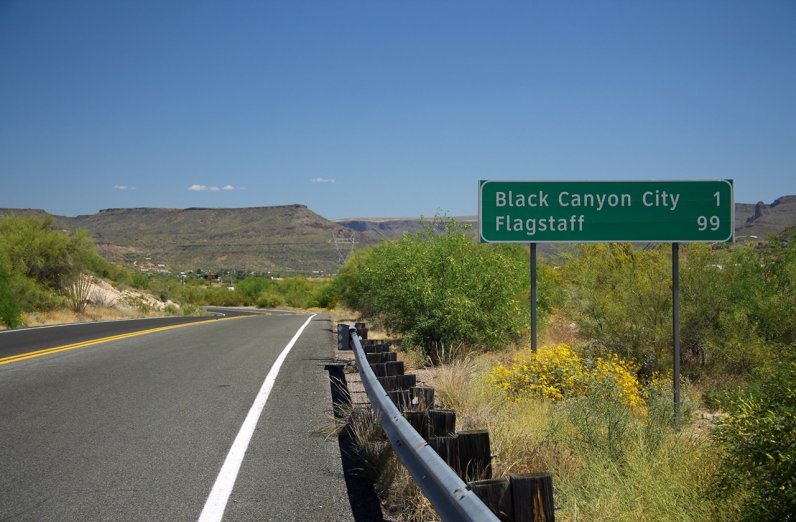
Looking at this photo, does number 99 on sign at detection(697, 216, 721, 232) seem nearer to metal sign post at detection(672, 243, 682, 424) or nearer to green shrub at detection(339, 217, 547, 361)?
metal sign post at detection(672, 243, 682, 424)

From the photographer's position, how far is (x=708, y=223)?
10180 mm

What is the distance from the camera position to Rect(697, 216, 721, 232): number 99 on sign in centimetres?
1016

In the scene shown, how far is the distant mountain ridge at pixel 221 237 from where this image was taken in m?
132

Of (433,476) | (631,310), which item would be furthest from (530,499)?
(631,310)

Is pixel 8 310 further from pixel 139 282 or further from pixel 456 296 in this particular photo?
pixel 139 282

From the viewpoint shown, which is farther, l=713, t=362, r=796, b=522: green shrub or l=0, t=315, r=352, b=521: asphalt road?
l=0, t=315, r=352, b=521: asphalt road

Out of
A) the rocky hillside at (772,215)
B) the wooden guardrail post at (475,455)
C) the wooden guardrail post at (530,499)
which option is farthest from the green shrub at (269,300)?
the wooden guardrail post at (530,499)

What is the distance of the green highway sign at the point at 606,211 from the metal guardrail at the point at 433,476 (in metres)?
4.89

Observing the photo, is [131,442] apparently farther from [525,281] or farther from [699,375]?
[525,281]

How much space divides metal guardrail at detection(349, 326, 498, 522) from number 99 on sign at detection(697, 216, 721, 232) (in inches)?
232

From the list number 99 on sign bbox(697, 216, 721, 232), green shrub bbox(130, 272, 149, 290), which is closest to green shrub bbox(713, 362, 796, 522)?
number 99 on sign bbox(697, 216, 721, 232)

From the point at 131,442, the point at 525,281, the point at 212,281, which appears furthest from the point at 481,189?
the point at 212,281

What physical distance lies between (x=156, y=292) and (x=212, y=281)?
2050 inches

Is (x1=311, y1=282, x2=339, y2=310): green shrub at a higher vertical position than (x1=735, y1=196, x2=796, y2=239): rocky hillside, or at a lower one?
lower
